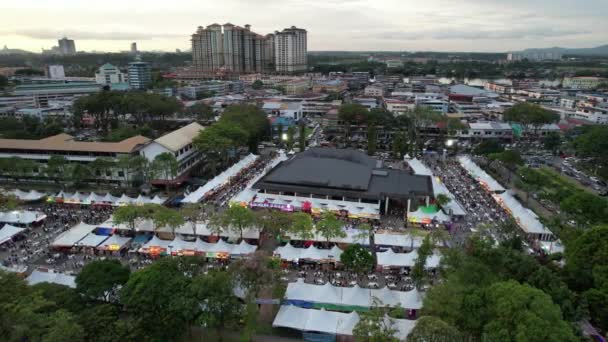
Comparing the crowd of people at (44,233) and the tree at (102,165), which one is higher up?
the tree at (102,165)

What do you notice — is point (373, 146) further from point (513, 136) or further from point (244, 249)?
point (244, 249)

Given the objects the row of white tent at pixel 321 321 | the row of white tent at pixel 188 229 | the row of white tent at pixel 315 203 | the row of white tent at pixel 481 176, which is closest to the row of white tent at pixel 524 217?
the row of white tent at pixel 481 176

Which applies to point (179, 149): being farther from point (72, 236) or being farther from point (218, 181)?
point (72, 236)

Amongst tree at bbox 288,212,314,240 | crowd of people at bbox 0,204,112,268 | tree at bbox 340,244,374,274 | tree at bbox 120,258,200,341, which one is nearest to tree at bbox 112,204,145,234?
crowd of people at bbox 0,204,112,268

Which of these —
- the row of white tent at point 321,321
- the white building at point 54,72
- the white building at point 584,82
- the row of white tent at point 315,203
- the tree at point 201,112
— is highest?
the white building at point 54,72

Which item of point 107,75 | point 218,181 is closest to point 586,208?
point 218,181

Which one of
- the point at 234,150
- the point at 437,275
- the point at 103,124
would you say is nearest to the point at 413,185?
the point at 437,275

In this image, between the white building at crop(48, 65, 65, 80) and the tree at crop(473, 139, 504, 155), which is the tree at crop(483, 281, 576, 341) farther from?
the white building at crop(48, 65, 65, 80)

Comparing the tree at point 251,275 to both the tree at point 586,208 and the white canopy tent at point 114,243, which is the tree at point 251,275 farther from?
the tree at point 586,208
